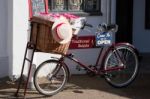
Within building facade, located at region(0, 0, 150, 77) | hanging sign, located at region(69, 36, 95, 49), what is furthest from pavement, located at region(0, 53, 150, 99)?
hanging sign, located at region(69, 36, 95, 49)

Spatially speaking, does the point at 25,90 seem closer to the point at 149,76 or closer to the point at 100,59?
the point at 100,59

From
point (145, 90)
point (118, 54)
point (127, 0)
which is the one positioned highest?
point (127, 0)

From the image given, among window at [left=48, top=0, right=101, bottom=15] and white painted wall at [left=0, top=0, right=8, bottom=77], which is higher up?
window at [left=48, top=0, right=101, bottom=15]

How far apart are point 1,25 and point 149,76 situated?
3.11 meters

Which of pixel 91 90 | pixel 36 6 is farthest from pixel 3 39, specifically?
pixel 91 90

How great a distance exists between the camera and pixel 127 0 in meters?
11.2

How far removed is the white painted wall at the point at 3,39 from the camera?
9.82 m

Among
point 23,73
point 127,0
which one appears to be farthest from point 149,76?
point 23,73

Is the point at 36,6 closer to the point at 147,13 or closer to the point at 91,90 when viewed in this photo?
the point at 91,90

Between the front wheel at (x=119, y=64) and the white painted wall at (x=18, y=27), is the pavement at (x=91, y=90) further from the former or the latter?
the white painted wall at (x=18, y=27)

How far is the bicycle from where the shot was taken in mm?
8734

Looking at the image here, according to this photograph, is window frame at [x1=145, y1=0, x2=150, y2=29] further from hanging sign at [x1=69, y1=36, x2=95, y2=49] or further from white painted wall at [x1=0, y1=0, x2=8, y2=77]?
white painted wall at [x1=0, y1=0, x2=8, y2=77]

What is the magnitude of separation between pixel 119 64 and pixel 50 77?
4.44ft

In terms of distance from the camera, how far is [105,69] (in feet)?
30.4
